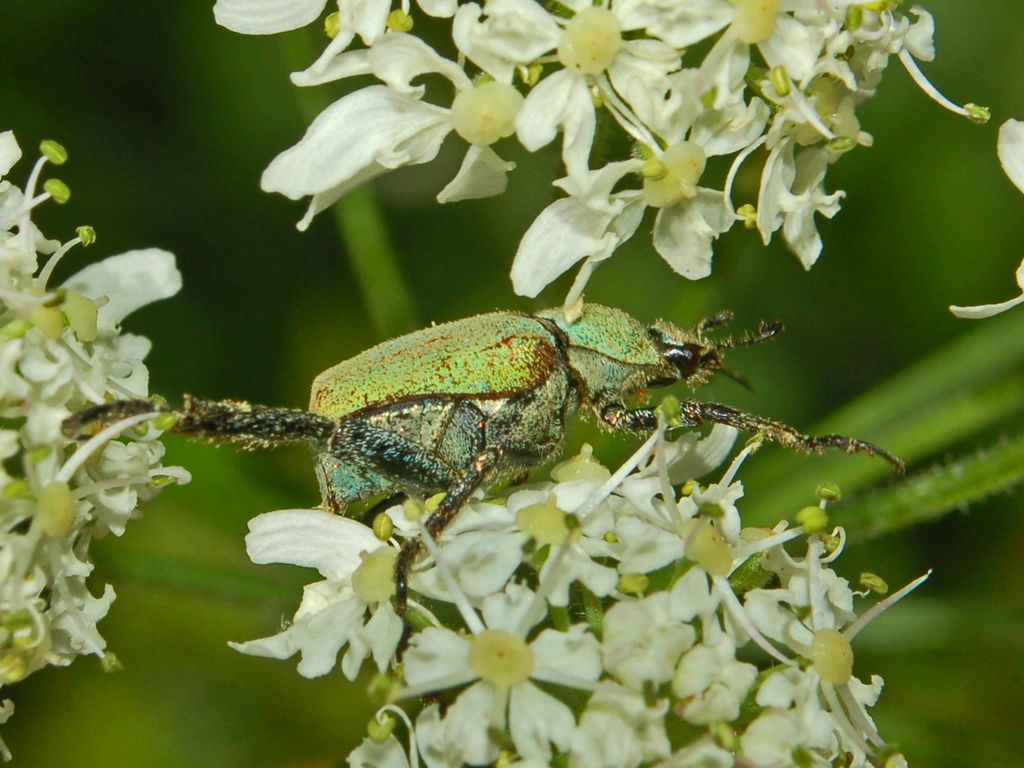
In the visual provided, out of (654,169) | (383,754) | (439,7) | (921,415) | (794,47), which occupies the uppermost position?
(439,7)

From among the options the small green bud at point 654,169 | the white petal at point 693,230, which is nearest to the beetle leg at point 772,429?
the white petal at point 693,230

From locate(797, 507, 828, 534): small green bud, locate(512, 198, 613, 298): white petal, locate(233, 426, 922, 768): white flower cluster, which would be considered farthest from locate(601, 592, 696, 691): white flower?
locate(512, 198, 613, 298): white petal

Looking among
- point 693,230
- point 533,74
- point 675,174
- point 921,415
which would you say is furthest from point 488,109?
point 921,415

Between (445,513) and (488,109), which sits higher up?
(488,109)

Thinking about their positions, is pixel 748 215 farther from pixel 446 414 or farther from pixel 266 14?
pixel 266 14

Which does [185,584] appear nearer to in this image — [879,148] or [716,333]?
[716,333]

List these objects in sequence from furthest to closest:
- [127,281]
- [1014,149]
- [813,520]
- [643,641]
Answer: [127,281] → [1014,149] → [813,520] → [643,641]

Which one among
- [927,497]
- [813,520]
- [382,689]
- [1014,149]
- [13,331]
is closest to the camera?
[382,689]

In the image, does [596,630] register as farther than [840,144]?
No
